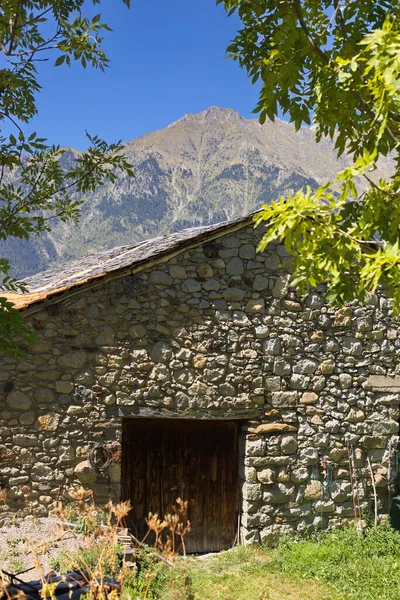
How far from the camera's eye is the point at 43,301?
23.6 ft

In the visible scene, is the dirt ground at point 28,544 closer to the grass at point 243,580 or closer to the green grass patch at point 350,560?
the grass at point 243,580

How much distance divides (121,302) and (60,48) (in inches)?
151

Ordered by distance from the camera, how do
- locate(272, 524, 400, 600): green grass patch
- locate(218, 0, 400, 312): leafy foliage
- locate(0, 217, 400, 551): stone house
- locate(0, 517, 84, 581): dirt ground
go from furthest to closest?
locate(0, 217, 400, 551): stone house → locate(272, 524, 400, 600): green grass patch → locate(0, 517, 84, 581): dirt ground → locate(218, 0, 400, 312): leafy foliage

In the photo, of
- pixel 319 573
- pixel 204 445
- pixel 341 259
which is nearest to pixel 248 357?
pixel 204 445

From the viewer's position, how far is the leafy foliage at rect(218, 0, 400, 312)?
3.57 meters

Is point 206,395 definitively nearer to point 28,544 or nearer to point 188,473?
point 188,473

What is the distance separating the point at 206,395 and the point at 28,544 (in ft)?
9.69

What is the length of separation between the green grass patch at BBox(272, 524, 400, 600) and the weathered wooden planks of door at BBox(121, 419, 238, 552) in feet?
3.28

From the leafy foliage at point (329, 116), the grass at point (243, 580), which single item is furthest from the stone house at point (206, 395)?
the leafy foliage at point (329, 116)

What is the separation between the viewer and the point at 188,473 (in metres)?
8.43

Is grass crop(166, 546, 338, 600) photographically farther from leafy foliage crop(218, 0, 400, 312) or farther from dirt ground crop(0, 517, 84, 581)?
leafy foliage crop(218, 0, 400, 312)

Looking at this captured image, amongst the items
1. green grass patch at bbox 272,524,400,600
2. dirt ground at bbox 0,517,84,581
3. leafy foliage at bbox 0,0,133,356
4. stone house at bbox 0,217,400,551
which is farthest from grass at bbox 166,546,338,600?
leafy foliage at bbox 0,0,133,356

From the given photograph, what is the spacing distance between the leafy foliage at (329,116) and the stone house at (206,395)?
156 inches

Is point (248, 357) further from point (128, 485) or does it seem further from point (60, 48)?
point (60, 48)
